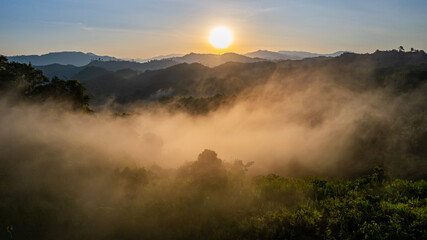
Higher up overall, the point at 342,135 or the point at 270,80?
the point at 270,80

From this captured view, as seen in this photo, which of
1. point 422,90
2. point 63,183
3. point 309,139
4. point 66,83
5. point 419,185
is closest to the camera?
point 419,185

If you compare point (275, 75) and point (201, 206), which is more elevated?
point (275, 75)

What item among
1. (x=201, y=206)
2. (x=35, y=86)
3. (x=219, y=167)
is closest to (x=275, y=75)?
(x=35, y=86)

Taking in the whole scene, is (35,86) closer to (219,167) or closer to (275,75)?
(219,167)

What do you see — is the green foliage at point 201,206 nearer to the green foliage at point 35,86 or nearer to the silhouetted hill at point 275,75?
the green foliage at point 35,86

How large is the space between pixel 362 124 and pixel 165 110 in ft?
165

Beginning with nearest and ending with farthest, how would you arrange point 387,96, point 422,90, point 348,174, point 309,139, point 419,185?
point 419,185 < point 348,174 < point 309,139 < point 422,90 < point 387,96

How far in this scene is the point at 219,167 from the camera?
55.1ft

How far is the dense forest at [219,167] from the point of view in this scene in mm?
11805

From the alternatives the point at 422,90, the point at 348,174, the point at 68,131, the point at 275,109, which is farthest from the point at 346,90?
the point at 68,131

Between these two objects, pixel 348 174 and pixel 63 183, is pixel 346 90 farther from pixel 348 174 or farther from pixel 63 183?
pixel 63 183

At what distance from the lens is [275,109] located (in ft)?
185

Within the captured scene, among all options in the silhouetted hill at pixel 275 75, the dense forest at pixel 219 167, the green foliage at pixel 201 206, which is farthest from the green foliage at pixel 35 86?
the silhouetted hill at pixel 275 75

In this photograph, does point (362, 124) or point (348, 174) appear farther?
point (362, 124)
